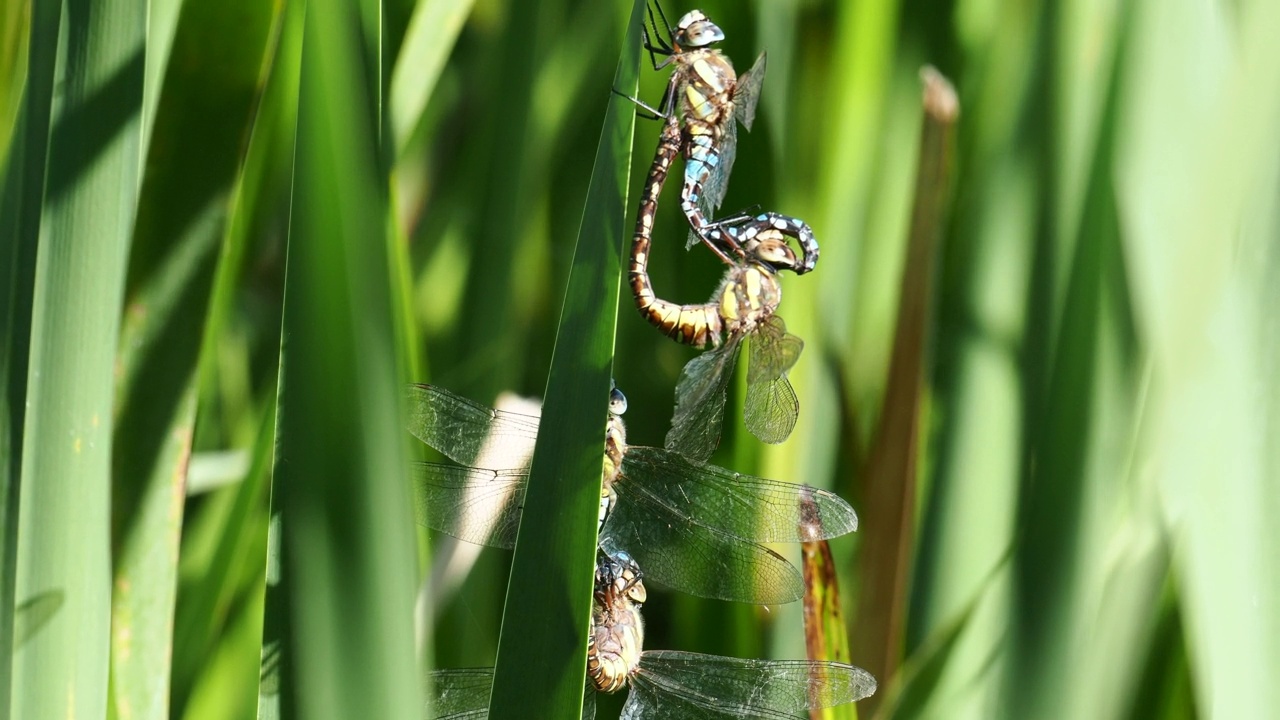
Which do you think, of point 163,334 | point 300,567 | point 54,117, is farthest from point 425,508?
point 54,117

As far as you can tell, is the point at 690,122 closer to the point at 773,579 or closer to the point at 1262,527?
the point at 773,579

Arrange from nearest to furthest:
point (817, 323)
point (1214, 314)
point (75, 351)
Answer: point (75, 351) < point (1214, 314) < point (817, 323)

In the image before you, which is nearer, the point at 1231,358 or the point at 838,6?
the point at 1231,358

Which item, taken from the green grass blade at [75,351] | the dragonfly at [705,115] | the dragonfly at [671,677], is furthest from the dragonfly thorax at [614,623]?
the green grass blade at [75,351]

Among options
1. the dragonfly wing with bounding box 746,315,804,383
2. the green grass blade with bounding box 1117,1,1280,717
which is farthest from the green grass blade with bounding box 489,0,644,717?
the green grass blade with bounding box 1117,1,1280,717

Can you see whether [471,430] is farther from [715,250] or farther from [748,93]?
[748,93]

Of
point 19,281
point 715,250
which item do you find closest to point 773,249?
point 715,250
